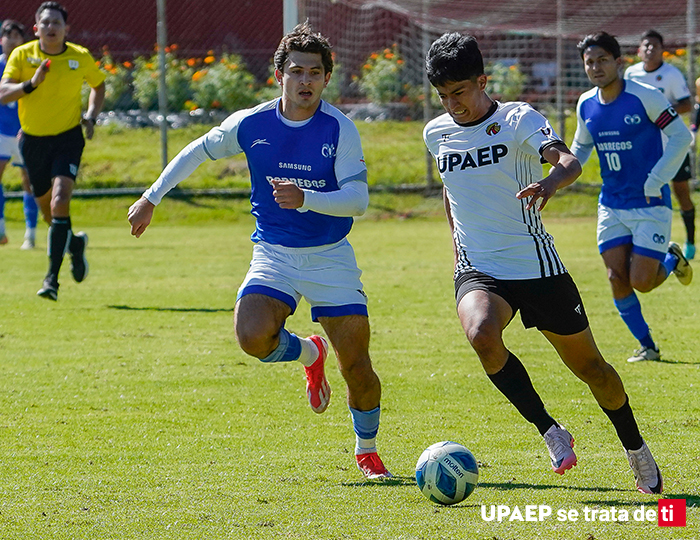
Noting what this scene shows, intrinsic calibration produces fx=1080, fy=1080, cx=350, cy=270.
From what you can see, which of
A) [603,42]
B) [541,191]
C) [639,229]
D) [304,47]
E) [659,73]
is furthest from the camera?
[659,73]

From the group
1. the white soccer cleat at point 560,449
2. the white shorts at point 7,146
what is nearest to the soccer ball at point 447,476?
the white soccer cleat at point 560,449

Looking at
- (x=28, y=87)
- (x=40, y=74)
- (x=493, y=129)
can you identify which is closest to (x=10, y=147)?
(x=28, y=87)

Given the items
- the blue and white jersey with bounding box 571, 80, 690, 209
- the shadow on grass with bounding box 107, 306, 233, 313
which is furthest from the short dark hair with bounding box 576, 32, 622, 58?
the shadow on grass with bounding box 107, 306, 233, 313

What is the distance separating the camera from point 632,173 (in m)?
7.64

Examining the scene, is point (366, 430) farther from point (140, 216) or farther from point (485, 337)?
point (140, 216)

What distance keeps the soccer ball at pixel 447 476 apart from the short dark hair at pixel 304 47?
6.45ft

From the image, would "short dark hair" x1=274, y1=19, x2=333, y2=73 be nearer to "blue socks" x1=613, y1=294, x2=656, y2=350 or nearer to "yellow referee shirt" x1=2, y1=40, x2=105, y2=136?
"blue socks" x1=613, y1=294, x2=656, y2=350

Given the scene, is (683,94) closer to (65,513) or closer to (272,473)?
(272,473)

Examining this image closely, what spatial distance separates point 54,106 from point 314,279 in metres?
5.94

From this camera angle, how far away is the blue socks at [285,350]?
5211 millimetres

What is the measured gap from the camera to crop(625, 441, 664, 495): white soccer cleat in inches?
179

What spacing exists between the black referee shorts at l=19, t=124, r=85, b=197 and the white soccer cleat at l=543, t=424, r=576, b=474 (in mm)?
6562

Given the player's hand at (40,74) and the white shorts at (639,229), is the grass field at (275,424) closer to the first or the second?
the white shorts at (639,229)

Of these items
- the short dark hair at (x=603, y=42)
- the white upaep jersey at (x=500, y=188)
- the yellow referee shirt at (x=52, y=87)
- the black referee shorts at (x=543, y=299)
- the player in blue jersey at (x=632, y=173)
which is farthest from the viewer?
the yellow referee shirt at (x=52, y=87)
